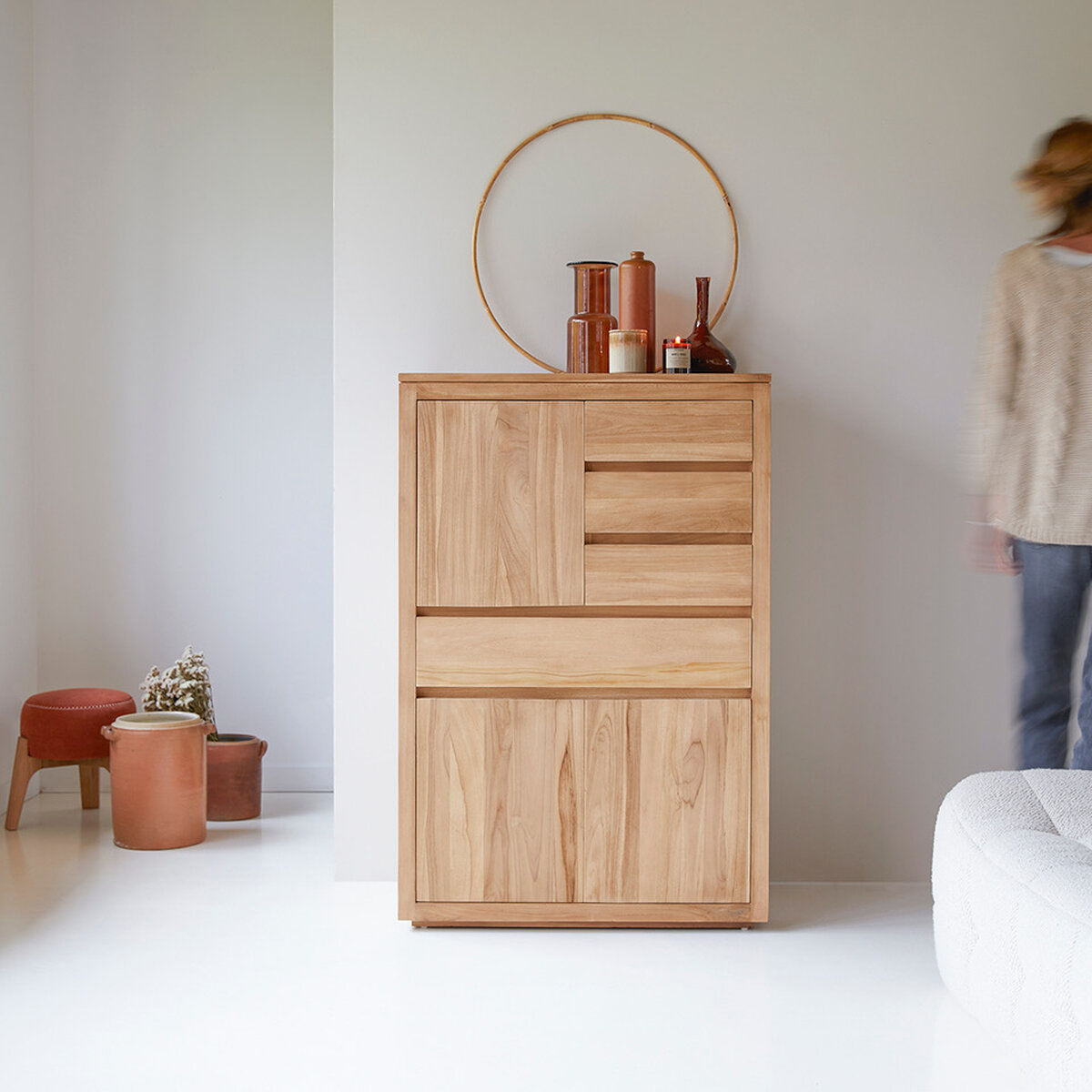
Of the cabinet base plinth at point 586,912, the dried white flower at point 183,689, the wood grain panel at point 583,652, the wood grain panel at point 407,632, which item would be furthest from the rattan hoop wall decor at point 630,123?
the dried white flower at point 183,689

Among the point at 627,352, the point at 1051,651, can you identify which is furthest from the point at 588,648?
the point at 1051,651

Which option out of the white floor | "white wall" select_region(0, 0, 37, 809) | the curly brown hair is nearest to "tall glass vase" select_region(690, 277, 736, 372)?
the curly brown hair

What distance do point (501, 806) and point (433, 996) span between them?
18.0 inches

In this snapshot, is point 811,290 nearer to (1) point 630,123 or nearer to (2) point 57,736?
(1) point 630,123

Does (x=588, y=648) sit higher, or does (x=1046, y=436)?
(x=1046, y=436)

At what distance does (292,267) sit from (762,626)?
2037mm

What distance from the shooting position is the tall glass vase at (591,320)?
2.71 m

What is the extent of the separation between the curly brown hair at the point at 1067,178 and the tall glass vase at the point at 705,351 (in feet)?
2.36

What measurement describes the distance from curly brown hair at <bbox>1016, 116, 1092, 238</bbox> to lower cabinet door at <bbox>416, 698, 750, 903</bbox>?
3.70 ft

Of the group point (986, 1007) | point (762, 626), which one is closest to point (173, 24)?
point (762, 626)

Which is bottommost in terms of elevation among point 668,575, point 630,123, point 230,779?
point 230,779

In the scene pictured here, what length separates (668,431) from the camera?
2.48 metres

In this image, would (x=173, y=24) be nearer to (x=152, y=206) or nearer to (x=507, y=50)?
(x=152, y=206)

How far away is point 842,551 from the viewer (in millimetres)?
2883
